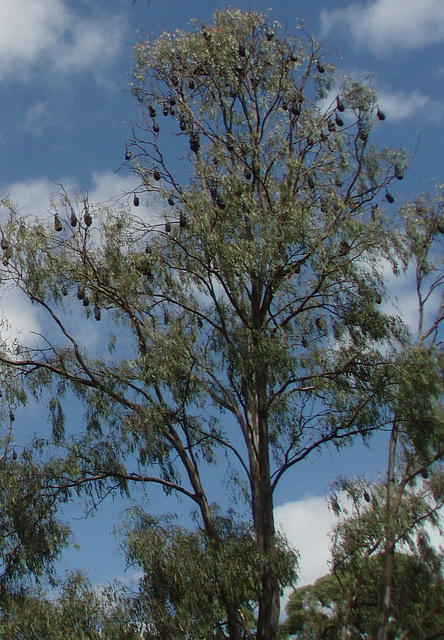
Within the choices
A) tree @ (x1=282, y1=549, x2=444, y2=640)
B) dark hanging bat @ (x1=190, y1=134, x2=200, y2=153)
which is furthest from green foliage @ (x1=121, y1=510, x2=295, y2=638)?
dark hanging bat @ (x1=190, y1=134, x2=200, y2=153)

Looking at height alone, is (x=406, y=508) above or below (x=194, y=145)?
below

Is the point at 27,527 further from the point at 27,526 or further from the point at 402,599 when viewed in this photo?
the point at 402,599

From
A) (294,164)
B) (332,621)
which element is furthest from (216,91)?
(332,621)

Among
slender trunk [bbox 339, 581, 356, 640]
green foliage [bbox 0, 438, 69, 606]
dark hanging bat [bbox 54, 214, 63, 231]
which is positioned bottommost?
slender trunk [bbox 339, 581, 356, 640]

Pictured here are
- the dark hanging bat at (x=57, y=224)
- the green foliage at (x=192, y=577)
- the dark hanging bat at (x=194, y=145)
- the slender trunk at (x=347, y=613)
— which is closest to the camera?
the green foliage at (x=192, y=577)

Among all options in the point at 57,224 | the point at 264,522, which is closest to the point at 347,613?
the point at 264,522

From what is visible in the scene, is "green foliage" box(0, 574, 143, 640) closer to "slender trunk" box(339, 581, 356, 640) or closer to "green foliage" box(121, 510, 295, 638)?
"green foliage" box(121, 510, 295, 638)

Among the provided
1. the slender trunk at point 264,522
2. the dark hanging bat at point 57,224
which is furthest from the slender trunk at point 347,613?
the dark hanging bat at point 57,224

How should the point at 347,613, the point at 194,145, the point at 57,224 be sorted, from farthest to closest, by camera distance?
the point at 194,145 < the point at 347,613 < the point at 57,224

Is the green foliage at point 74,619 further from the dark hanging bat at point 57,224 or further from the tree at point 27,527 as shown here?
the dark hanging bat at point 57,224

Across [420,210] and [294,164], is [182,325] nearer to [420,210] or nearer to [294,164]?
[294,164]

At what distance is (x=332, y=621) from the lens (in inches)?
486

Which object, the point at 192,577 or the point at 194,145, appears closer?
the point at 192,577

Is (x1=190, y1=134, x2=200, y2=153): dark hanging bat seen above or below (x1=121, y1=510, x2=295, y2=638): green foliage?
above
